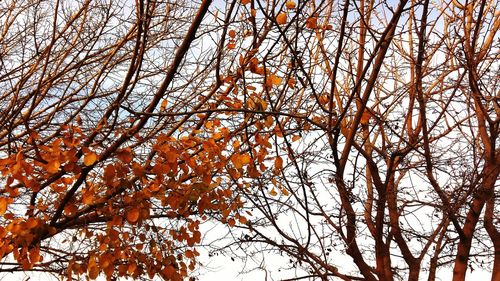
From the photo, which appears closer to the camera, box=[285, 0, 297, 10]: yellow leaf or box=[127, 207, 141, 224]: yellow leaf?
box=[127, 207, 141, 224]: yellow leaf

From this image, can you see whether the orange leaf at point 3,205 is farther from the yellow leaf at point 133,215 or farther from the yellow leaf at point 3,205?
the yellow leaf at point 133,215

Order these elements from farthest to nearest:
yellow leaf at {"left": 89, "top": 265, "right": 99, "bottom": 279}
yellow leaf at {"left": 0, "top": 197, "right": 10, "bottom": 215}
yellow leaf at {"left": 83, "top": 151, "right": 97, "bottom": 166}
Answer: yellow leaf at {"left": 89, "top": 265, "right": 99, "bottom": 279}
yellow leaf at {"left": 0, "top": 197, "right": 10, "bottom": 215}
yellow leaf at {"left": 83, "top": 151, "right": 97, "bottom": 166}

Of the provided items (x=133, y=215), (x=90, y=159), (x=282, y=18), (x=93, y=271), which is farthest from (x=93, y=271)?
(x=282, y=18)

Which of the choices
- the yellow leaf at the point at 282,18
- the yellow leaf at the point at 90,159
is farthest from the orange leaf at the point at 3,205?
the yellow leaf at the point at 282,18

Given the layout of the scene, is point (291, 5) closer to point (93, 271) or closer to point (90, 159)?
point (90, 159)

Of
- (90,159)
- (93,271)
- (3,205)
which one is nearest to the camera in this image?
(90,159)

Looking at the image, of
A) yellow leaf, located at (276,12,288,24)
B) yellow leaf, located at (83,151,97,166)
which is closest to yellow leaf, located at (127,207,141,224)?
yellow leaf, located at (83,151,97,166)

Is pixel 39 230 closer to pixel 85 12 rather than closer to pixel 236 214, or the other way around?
pixel 236 214

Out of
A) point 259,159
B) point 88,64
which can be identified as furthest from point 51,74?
point 259,159

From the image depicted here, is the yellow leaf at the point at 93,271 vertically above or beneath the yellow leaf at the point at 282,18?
beneath

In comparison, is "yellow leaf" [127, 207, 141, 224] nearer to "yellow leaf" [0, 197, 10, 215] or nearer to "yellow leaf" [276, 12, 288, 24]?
"yellow leaf" [0, 197, 10, 215]

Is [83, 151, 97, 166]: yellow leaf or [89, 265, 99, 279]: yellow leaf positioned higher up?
[83, 151, 97, 166]: yellow leaf

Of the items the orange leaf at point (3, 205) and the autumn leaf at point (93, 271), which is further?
the autumn leaf at point (93, 271)

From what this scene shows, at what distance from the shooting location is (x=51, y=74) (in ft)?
18.1
